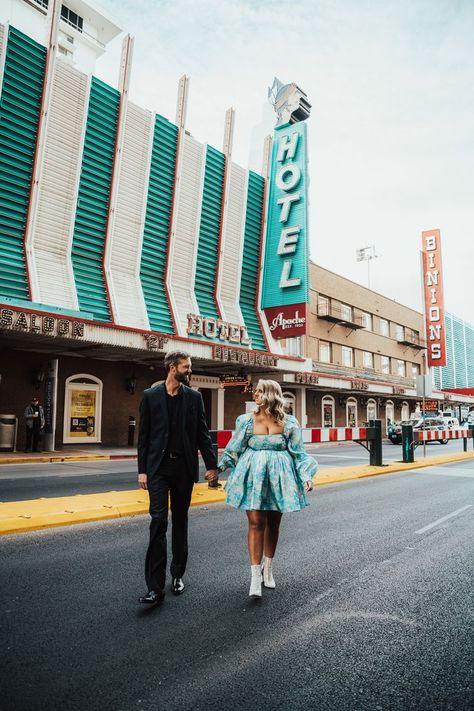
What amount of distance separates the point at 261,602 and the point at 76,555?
84.0 inches

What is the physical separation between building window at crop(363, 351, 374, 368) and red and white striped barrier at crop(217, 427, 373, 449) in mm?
26951

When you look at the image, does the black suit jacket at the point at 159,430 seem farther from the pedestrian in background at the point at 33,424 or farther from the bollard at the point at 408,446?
the pedestrian in background at the point at 33,424

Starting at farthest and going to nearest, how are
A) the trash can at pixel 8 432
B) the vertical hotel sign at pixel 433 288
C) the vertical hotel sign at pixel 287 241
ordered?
the vertical hotel sign at pixel 433 288
the vertical hotel sign at pixel 287 241
the trash can at pixel 8 432

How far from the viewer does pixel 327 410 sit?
34469mm

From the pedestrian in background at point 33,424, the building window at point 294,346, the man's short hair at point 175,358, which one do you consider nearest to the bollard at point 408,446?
the pedestrian in background at point 33,424

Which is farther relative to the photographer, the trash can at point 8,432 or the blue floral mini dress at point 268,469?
the trash can at point 8,432

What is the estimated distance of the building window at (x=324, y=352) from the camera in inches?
1362

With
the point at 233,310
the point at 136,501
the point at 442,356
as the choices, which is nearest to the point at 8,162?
the point at 233,310

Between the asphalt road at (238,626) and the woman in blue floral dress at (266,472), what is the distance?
1.32 feet

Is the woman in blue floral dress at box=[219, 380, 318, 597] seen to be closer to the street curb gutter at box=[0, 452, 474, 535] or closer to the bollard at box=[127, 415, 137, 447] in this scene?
the street curb gutter at box=[0, 452, 474, 535]

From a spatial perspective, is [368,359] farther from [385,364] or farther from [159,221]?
[159,221]

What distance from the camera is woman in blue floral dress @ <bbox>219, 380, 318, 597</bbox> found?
4145mm

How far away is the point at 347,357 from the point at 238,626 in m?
35.0

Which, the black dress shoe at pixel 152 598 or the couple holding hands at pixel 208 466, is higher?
the couple holding hands at pixel 208 466
